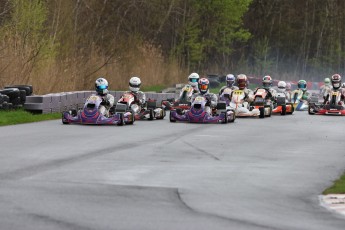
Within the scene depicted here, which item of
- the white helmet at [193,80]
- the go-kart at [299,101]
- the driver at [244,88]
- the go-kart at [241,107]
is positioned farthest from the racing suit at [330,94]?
the white helmet at [193,80]

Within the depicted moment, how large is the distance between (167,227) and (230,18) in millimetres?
56869

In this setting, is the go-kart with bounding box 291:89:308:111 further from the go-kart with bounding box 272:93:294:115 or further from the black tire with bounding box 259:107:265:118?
the black tire with bounding box 259:107:265:118

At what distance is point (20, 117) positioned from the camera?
2458cm

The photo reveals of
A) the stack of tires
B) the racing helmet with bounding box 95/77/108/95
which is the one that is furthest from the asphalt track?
the stack of tires

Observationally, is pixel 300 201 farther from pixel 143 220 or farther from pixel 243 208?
pixel 143 220

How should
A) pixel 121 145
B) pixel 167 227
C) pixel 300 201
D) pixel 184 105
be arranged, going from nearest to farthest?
pixel 167 227 < pixel 300 201 < pixel 121 145 < pixel 184 105

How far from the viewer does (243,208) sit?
34.0ft

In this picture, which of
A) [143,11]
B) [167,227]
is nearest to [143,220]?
[167,227]

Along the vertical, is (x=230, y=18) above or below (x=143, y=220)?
above

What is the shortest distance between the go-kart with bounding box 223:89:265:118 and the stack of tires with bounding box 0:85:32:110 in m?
6.66

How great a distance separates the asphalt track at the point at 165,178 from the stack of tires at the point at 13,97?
3.36 metres

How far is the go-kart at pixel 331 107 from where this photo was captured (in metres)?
32.2

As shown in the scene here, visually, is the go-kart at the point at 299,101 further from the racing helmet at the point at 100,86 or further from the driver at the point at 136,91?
the racing helmet at the point at 100,86

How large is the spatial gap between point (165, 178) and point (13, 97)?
13768 millimetres
